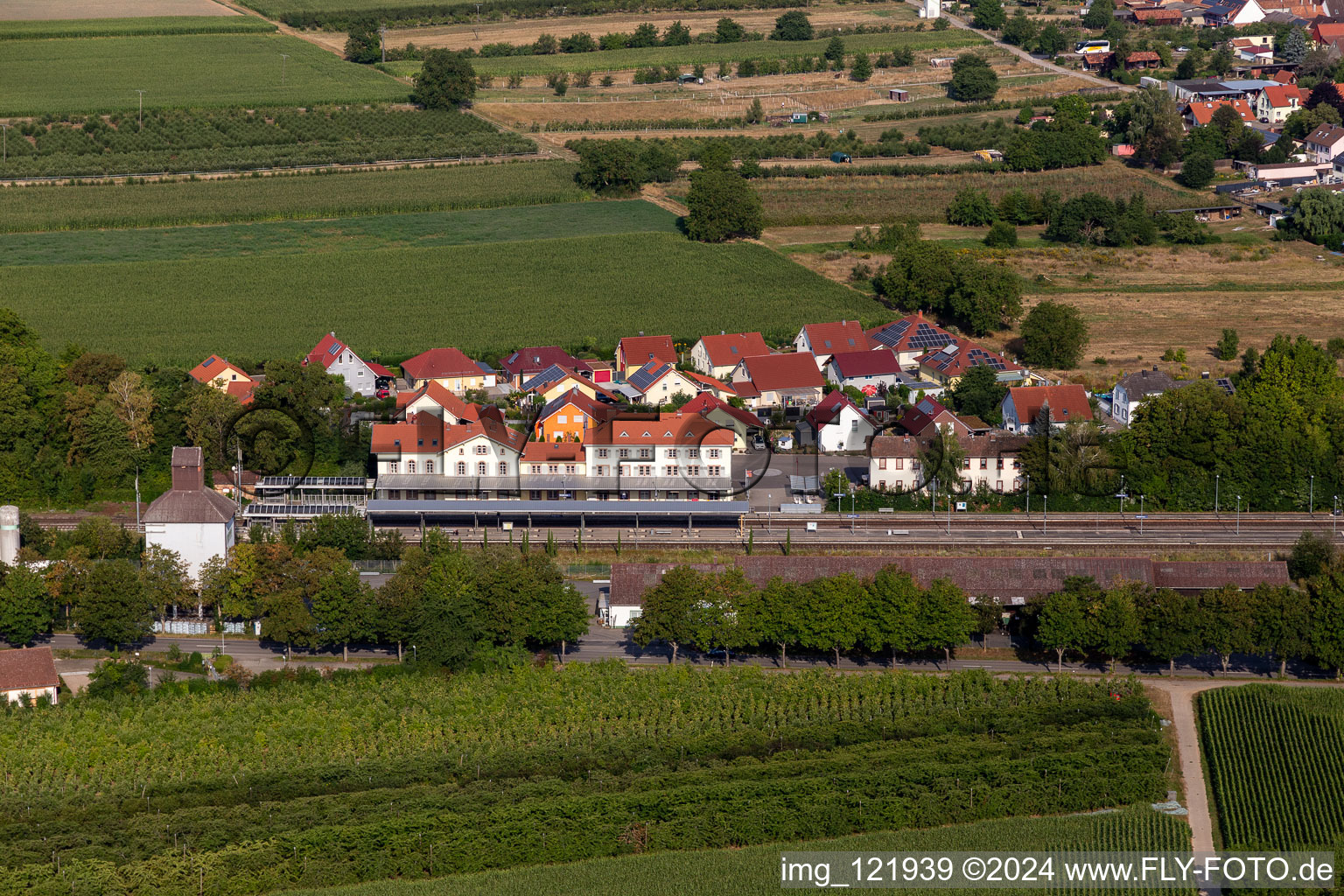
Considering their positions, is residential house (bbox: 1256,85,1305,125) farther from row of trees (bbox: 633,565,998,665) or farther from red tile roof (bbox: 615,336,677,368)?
row of trees (bbox: 633,565,998,665)

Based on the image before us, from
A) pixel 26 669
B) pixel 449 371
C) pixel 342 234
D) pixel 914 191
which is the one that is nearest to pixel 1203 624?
pixel 26 669

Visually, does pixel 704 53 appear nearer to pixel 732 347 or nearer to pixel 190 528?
pixel 732 347

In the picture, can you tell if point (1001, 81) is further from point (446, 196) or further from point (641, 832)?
point (641, 832)

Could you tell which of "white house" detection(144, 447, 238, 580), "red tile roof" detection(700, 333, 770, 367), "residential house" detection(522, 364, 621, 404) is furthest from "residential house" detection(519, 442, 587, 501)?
"red tile roof" detection(700, 333, 770, 367)

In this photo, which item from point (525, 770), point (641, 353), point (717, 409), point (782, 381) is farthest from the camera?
point (641, 353)

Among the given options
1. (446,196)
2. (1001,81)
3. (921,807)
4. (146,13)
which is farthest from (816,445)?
(146,13)

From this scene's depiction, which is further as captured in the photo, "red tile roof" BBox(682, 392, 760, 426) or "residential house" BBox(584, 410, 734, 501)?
"red tile roof" BBox(682, 392, 760, 426)
